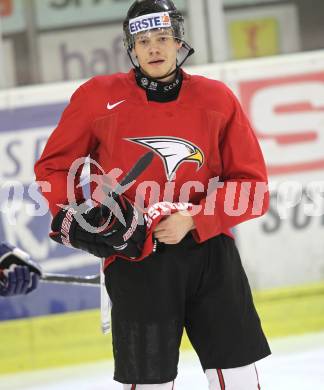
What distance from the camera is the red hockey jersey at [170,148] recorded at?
1904mm

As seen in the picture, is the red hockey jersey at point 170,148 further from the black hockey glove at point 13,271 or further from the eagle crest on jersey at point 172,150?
the black hockey glove at point 13,271

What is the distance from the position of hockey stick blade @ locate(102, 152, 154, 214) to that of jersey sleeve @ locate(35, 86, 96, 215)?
0.12 meters

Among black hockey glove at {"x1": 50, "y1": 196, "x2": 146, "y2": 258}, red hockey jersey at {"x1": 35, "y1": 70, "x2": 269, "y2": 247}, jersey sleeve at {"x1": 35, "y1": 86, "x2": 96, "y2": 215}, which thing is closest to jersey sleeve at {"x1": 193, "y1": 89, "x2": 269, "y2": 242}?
red hockey jersey at {"x1": 35, "y1": 70, "x2": 269, "y2": 247}

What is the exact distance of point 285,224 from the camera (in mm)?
3842

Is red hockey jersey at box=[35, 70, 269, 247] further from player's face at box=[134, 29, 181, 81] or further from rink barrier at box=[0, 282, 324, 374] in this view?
rink barrier at box=[0, 282, 324, 374]

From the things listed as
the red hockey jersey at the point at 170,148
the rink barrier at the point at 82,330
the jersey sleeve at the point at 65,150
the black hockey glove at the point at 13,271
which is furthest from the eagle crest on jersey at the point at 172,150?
the rink barrier at the point at 82,330

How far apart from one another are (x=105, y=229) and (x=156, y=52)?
395 mm

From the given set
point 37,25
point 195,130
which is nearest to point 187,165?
point 195,130

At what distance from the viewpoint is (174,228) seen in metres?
1.85

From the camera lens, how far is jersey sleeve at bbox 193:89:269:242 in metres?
1.90

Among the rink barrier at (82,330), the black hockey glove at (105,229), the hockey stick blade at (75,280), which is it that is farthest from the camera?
the rink barrier at (82,330)

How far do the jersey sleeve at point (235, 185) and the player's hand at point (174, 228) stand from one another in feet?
0.09

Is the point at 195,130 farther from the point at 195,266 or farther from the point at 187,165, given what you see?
the point at 195,266

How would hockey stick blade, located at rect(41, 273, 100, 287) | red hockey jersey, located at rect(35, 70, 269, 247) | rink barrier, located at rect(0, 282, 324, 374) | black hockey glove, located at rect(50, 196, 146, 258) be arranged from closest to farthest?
black hockey glove, located at rect(50, 196, 146, 258)
red hockey jersey, located at rect(35, 70, 269, 247)
hockey stick blade, located at rect(41, 273, 100, 287)
rink barrier, located at rect(0, 282, 324, 374)
